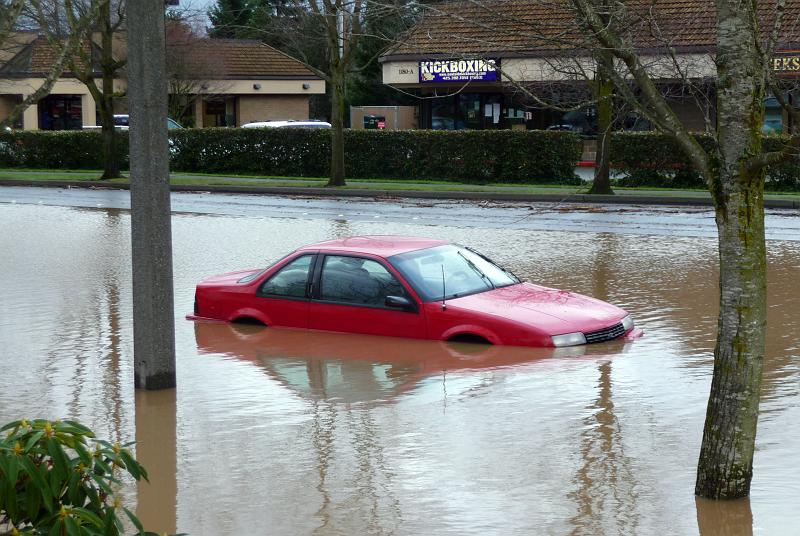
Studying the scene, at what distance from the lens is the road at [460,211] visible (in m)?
23.3

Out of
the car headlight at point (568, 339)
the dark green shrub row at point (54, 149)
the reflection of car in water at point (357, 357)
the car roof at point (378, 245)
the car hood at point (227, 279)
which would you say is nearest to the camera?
the reflection of car in water at point (357, 357)

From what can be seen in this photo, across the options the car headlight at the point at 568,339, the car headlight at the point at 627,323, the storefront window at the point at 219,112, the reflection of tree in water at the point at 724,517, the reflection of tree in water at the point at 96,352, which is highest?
the storefront window at the point at 219,112

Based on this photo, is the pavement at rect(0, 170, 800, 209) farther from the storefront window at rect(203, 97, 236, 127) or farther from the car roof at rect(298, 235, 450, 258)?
the storefront window at rect(203, 97, 236, 127)

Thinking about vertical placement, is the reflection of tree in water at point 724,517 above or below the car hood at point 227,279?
below

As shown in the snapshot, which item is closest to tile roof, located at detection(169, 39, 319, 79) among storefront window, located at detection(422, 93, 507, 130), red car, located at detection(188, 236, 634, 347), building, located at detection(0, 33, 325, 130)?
building, located at detection(0, 33, 325, 130)

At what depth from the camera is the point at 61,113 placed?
200 feet

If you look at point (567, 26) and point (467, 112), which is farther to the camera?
point (467, 112)

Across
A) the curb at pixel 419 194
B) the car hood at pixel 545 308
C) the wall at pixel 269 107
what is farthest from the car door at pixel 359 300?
the wall at pixel 269 107

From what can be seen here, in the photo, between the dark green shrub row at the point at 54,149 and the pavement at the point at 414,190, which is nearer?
the pavement at the point at 414,190

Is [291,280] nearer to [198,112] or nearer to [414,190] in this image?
[414,190]

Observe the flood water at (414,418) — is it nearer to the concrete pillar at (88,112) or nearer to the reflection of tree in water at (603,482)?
the reflection of tree in water at (603,482)

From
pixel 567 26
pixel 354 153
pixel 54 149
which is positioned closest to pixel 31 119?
pixel 54 149

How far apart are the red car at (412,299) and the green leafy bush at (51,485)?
267 inches

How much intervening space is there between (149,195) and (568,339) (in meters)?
4.17
